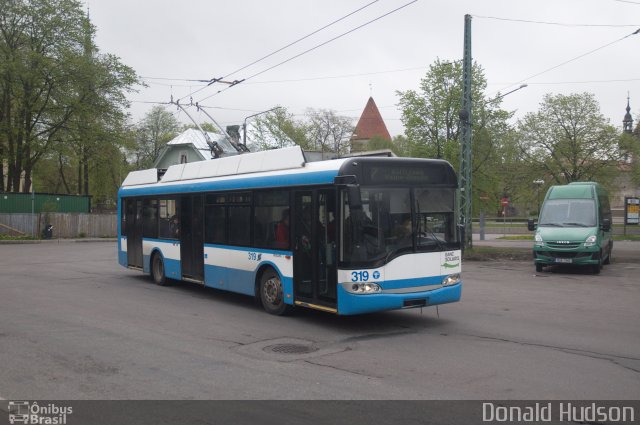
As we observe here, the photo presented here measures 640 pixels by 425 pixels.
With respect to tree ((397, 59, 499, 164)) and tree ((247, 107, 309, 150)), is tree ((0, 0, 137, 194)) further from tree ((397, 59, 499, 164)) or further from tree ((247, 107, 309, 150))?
tree ((397, 59, 499, 164))

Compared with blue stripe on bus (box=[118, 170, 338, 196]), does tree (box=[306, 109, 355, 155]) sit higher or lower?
higher

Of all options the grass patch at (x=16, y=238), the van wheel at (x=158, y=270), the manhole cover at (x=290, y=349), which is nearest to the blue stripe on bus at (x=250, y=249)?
the manhole cover at (x=290, y=349)

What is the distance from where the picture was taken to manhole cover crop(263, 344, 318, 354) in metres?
7.77

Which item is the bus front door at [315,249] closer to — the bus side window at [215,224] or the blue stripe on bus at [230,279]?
the blue stripe on bus at [230,279]

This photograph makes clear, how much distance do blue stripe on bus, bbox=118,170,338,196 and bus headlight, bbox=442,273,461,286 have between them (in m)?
2.42

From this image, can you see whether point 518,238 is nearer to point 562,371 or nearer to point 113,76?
point 113,76

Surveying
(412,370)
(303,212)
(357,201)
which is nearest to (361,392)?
(412,370)

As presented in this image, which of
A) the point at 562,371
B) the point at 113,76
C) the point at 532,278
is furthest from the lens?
the point at 113,76

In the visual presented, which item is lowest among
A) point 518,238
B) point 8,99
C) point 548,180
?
point 518,238

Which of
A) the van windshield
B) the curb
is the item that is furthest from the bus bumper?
the curb

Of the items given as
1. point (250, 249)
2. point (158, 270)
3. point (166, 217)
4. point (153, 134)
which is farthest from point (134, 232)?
point (153, 134)

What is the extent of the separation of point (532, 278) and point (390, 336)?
9.61m

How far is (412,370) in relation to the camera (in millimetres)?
6758

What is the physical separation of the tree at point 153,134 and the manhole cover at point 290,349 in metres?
63.5
